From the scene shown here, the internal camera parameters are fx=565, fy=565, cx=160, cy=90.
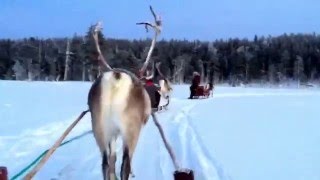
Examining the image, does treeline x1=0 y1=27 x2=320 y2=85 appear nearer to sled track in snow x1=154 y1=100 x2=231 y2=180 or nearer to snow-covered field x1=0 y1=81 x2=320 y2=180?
snow-covered field x1=0 y1=81 x2=320 y2=180

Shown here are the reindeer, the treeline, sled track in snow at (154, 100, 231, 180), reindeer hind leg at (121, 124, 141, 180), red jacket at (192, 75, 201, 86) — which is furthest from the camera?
the treeline

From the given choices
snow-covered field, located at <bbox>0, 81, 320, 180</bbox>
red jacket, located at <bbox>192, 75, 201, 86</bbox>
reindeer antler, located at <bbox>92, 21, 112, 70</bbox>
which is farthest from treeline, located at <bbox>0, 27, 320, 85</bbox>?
reindeer antler, located at <bbox>92, 21, 112, 70</bbox>

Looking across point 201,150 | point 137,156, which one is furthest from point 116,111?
point 201,150

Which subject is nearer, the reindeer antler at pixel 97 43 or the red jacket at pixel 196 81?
the reindeer antler at pixel 97 43

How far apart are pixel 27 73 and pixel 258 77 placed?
3953 centimetres

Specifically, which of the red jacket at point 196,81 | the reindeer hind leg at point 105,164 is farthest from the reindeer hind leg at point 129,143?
the red jacket at point 196,81

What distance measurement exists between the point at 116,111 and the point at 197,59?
98355mm

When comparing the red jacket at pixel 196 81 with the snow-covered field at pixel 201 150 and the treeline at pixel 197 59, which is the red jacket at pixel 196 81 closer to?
the snow-covered field at pixel 201 150

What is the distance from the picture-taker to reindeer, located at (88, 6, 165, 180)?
17.8ft

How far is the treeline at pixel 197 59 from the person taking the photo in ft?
271

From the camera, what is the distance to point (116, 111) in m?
5.46

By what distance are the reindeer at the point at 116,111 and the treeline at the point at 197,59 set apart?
68.9 m

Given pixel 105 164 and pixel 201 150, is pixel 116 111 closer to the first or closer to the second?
pixel 105 164

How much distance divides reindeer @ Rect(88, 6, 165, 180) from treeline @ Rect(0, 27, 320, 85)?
68.9 meters
